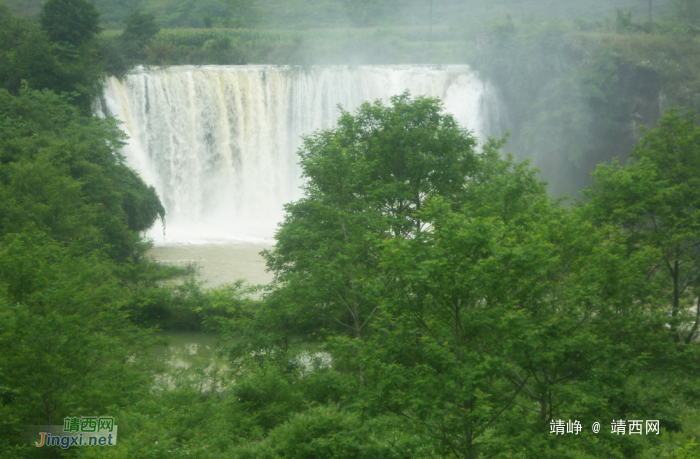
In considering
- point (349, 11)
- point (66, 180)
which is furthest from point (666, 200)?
point (349, 11)

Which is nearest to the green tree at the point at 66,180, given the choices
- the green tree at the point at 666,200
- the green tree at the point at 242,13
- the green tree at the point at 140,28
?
the green tree at the point at 140,28

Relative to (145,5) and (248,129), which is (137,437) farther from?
(145,5)

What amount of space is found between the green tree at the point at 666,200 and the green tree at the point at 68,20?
33.1m

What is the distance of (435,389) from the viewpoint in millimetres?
10523

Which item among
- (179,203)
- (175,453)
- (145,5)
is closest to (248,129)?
(179,203)

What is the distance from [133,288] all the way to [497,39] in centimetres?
3022

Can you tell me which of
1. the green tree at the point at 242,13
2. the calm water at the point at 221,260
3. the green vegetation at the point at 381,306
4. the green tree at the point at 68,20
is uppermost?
the green tree at the point at 242,13

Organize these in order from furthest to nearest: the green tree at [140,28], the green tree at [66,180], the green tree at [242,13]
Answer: the green tree at [242,13] → the green tree at [140,28] → the green tree at [66,180]

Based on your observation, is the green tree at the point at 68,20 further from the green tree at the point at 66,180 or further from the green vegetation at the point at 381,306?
the green vegetation at the point at 381,306

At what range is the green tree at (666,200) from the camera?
18.2 m

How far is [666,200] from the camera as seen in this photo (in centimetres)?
1853

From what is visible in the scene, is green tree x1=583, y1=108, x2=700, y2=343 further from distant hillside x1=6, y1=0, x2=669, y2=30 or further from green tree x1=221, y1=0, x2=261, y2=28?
green tree x1=221, y1=0, x2=261, y2=28

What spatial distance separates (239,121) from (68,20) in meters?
11.9

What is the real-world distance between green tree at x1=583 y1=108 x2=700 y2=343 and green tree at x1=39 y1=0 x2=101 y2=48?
3313 cm
